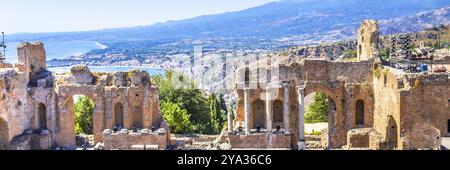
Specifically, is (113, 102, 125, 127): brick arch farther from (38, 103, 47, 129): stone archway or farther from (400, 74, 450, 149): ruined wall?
(400, 74, 450, 149): ruined wall

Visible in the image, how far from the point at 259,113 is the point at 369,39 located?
25.1 feet

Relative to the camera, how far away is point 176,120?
3894cm

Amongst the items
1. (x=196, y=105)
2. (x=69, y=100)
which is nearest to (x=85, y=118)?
(x=196, y=105)

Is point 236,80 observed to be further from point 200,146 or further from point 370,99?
point 370,99

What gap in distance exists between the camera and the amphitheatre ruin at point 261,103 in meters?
27.5

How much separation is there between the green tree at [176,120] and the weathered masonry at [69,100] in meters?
7.33

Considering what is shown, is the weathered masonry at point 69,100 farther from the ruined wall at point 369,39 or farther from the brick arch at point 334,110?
the ruined wall at point 369,39

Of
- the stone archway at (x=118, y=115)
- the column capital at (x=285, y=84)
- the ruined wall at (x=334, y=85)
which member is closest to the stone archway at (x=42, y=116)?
the stone archway at (x=118, y=115)

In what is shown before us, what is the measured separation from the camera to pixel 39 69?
31.2 m

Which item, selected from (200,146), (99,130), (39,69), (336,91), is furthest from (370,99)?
(39,69)

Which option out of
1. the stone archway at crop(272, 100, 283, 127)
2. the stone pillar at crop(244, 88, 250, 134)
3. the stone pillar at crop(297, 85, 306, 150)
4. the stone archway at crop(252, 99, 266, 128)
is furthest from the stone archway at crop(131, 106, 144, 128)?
the stone pillar at crop(297, 85, 306, 150)

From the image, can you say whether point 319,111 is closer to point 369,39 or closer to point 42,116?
point 369,39

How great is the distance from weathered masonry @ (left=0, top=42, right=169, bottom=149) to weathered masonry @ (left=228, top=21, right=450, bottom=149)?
4.86 m
